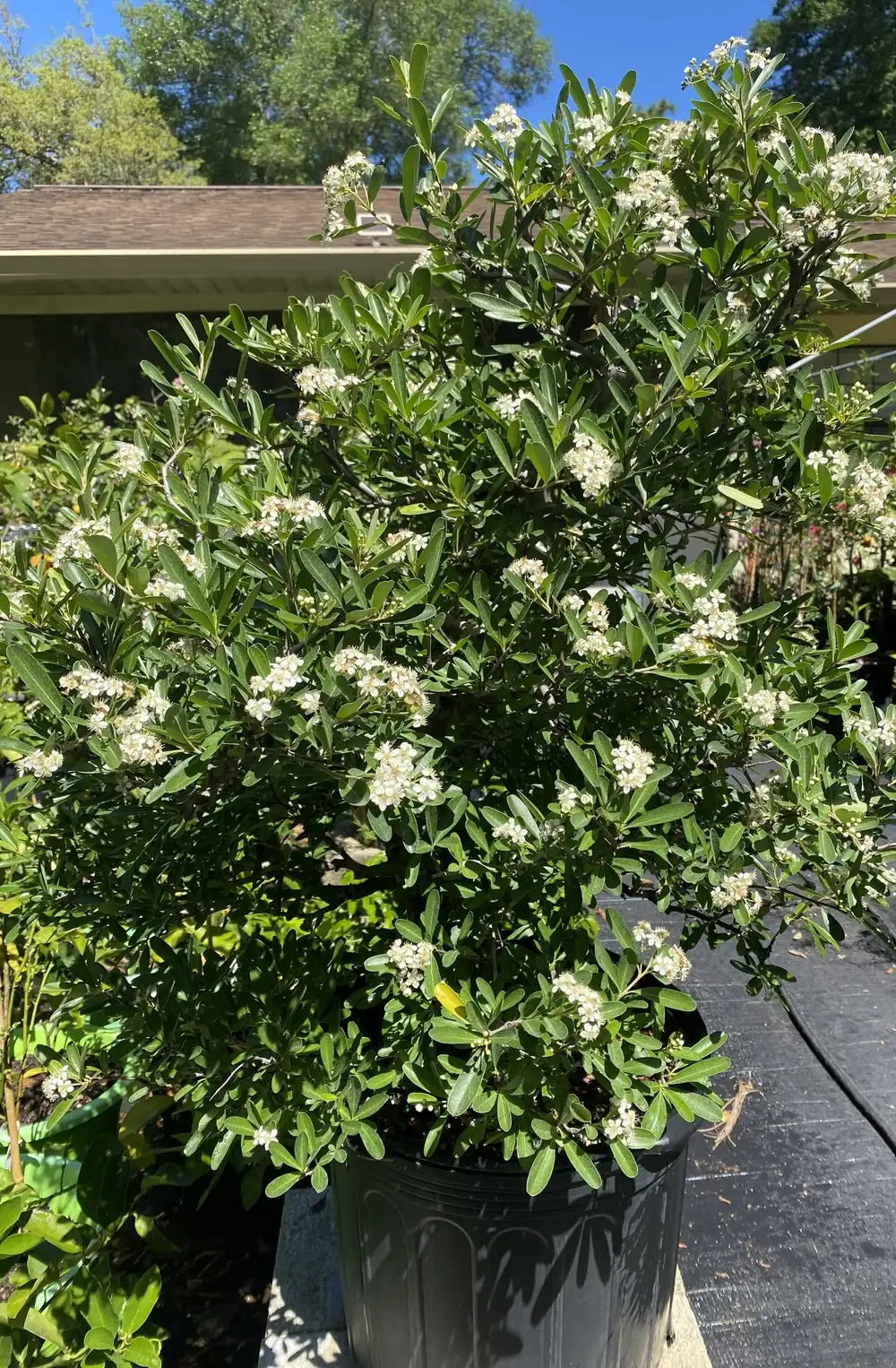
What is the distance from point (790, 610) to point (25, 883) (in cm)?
150

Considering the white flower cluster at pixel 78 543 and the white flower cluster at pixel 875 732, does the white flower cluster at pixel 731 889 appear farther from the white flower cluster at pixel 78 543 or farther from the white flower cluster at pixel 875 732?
the white flower cluster at pixel 78 543

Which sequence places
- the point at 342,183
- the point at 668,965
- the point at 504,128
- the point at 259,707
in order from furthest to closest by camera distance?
the point at 342,183 → the point at 504,128 → the point at 668,965 → the point at 259,707

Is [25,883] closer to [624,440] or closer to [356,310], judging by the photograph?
[356,310]

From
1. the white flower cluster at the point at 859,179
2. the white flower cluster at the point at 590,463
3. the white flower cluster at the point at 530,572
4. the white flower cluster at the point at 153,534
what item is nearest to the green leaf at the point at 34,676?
the white flower cluster at the point at 153,534

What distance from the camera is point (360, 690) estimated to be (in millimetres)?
1086

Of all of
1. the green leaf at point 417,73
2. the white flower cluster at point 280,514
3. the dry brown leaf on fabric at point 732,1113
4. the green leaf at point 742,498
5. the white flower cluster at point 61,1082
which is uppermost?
the green leaf at point 417,73

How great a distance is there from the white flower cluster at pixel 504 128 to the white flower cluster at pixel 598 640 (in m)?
0.78

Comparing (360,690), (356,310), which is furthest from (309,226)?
(360,690)

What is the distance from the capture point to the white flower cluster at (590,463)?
121 centimetres

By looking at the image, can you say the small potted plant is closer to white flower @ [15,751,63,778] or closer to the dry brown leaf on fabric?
white flower @ [15,751,63,778]

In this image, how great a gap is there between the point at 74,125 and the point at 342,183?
3289 centimetres

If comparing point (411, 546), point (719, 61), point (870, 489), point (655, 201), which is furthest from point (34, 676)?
point (719, 61)

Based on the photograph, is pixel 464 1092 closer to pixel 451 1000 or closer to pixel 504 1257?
pixel 451 1000

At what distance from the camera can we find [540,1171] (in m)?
1.26
